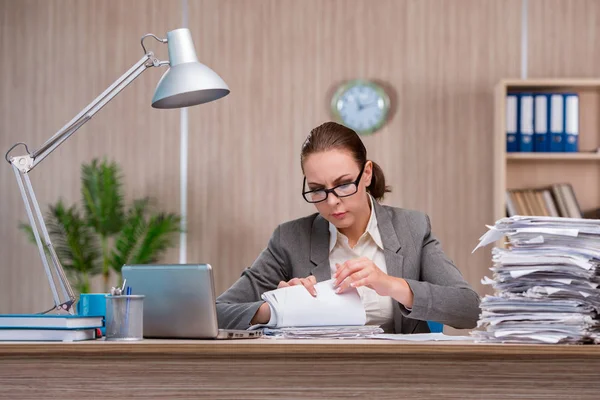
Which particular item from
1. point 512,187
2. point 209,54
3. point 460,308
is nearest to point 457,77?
point 512,187

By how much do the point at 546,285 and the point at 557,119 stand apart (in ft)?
10.0

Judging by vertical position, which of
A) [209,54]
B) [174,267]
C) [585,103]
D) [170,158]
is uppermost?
[209,54]

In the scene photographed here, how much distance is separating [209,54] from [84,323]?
11.4 ft

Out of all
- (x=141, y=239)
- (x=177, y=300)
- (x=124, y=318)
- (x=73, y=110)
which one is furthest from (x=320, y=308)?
(x=73, y=110)

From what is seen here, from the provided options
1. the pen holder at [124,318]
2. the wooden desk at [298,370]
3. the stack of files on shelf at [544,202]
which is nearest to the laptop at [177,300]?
the pen holder at [124,318]

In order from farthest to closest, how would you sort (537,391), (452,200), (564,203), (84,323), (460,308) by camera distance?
1. (452,200)
2. (564,203)
3. (460,308)
4. (84,323)
5. (537,391)

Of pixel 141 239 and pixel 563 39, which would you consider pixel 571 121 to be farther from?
pixel 141 239

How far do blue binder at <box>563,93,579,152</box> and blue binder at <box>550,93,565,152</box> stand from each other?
2cm

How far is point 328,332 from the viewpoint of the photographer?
1998 mm

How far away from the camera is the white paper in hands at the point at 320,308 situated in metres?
2.03

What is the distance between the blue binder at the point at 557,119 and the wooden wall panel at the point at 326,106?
47cm

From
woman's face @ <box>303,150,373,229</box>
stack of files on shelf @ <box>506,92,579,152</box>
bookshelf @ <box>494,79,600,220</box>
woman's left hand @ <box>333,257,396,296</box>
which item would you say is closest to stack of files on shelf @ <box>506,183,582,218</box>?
bookshelf @ <box>494,79,600,220</box>

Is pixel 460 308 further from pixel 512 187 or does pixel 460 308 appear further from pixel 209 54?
pixel 209 54

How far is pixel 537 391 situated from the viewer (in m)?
1.67
